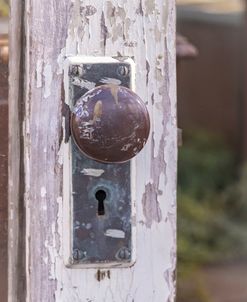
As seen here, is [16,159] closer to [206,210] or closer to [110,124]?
[110,124]

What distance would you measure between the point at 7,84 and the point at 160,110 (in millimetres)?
237

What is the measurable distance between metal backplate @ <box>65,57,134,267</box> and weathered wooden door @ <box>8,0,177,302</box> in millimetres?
15

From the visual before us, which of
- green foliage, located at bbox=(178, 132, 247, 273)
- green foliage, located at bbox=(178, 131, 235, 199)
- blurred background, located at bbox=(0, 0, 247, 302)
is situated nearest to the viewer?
blurred background, located at bbox=(0, 0, 247, 302)

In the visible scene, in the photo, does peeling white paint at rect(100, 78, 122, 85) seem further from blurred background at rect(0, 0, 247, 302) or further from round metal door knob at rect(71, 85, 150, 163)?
blurred background at rect(0, 0, 247, 302)

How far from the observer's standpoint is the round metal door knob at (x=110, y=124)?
3.92 ft

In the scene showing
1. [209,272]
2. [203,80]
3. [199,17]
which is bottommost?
[209,272]

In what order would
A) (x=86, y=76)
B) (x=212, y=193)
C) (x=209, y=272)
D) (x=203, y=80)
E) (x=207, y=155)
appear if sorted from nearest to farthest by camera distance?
(x=86, y=76) → (x=209, y=272) → (x=212, y=193) → (x=207, y=155) → (x=203, y=80)

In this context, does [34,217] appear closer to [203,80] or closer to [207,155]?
[207,155]

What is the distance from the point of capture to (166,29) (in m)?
1.27

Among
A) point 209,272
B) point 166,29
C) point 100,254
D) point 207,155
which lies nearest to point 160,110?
point 166,29

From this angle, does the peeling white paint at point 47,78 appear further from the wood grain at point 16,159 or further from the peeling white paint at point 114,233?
the peeling white paint at point 114,233

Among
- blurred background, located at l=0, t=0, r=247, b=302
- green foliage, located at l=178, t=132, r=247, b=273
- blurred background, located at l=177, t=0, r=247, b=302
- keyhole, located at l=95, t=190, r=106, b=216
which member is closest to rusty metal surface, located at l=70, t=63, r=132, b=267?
keyhole, located at l=95, t=190, r=106, b=216

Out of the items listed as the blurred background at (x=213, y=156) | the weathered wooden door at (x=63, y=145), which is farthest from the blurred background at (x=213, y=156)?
the weathered wooden door at (x=63, y=145)

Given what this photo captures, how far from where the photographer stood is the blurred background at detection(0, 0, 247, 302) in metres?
5.65
